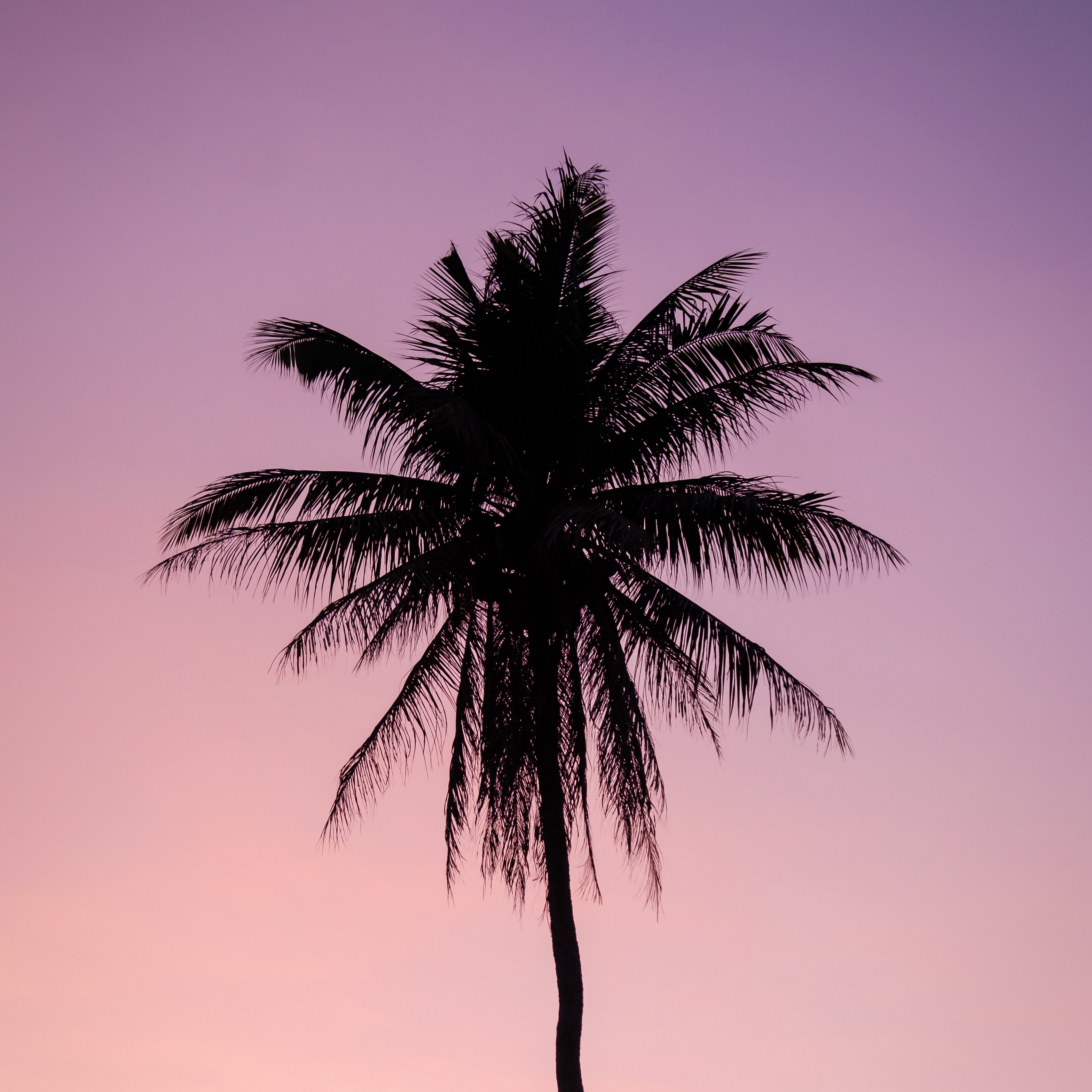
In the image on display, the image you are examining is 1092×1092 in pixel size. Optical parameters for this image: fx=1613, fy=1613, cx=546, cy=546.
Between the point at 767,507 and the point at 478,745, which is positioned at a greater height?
the point at 767,507

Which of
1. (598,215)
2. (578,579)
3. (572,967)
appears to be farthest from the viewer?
(598,215)

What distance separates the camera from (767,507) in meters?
16.3

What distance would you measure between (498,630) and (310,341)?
3732 millimetres

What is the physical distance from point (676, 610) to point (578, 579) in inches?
42.7

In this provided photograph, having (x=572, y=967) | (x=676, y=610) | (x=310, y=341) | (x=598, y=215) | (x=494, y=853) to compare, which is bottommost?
(x=572, y=967)

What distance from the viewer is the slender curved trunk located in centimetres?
1543

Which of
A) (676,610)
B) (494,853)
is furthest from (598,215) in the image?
(494,853)

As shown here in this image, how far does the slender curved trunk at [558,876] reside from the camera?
15.4 meters

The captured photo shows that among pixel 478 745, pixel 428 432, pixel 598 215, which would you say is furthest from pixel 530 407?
pixel 478 745

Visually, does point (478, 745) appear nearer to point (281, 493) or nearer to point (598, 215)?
point (281, 493)

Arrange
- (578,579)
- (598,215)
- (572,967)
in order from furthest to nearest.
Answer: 1. (598,215)
2. (578,579)
3. (572,967)

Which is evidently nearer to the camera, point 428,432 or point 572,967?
point 572,967

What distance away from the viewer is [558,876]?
15922mm

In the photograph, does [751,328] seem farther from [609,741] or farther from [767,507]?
[609,741]
